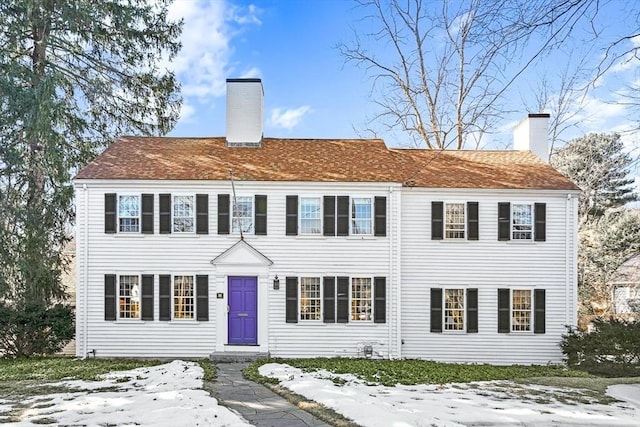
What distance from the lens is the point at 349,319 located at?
13.8m

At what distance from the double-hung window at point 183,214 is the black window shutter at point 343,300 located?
14.3ft

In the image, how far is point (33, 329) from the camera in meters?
13.8

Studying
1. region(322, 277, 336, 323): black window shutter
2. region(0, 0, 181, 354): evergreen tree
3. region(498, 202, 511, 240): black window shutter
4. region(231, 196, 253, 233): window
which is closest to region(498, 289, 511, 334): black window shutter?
region(498, 202, 511, 240): black window shutter

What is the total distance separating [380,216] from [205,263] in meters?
4.96

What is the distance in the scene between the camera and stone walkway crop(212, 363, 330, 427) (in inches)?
258

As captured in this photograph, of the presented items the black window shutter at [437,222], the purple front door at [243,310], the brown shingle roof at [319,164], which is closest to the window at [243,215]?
the brown shingle roof at [319,164]

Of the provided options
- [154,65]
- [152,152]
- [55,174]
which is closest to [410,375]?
[152,152]

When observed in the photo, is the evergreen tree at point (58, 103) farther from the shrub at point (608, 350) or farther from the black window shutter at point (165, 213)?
the shrub at point (608, 350)

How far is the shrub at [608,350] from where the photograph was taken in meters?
12.5

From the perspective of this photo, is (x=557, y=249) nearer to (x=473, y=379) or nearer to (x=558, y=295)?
(x=558, y=295)

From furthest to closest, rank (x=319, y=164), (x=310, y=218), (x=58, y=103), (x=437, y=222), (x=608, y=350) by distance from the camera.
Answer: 1. (x=58, y=103)
2. (x=319, y=164)
3. (x=437, y=222)
4. (x=310, y=218)
5. (x=608, y=350)

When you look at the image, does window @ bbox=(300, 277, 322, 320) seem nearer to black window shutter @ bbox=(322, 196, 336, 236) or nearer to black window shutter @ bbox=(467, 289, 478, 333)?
black window shutter @ bbox=(322, 196, 336, 236)

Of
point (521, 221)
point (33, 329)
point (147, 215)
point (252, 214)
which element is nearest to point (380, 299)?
point (252, 214)

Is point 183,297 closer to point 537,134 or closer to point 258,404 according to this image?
point 258,404
